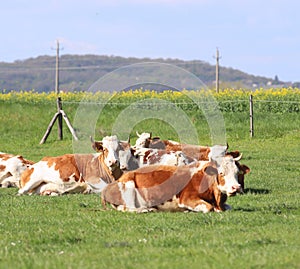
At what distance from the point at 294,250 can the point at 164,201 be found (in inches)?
143

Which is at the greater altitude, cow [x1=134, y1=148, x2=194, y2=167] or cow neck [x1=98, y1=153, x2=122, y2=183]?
cow [x1=134, y1=148, x2=194, y2=167]

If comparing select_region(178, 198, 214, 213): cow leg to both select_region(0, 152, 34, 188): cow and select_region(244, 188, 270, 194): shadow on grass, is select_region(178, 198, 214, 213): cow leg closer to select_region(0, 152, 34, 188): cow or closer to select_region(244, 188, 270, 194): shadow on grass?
select_region(244, 188, 270, 194): shadow on grass

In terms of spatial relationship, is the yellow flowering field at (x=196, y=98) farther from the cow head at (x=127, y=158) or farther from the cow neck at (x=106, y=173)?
the cow neck at (x=106, y=173)

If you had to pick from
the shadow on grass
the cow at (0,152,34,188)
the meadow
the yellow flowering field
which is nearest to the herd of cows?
the cow at (0,152,34,188)

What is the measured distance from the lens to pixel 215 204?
36.6ft

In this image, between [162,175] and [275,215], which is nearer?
[275,215]

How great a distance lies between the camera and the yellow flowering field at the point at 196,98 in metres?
37.2

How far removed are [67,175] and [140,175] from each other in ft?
13.8

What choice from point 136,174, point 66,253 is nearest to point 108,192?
point 136,174

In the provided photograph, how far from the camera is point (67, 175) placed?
50.3ft

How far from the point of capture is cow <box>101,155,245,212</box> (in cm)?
1100

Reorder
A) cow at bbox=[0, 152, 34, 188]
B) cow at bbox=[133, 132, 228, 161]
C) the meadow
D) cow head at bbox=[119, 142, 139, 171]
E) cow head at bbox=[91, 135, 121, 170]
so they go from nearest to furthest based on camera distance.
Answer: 1. the meadow
2. cow head at bbox=[91, 135, 121, 170]
3. cow head at bbox=[119, 142, 139, 171]
4. cow at bbox=[133, 132, 228, 161]
5. cow at bbox=[0, 152, 34, 188]

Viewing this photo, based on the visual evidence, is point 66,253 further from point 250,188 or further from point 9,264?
point 250,188

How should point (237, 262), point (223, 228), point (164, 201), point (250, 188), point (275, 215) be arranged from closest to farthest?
1. point (237, 262)
2. point (223, 228)
3. point (275, 215)
4. point (164, 201)
5. point (250, 188)
